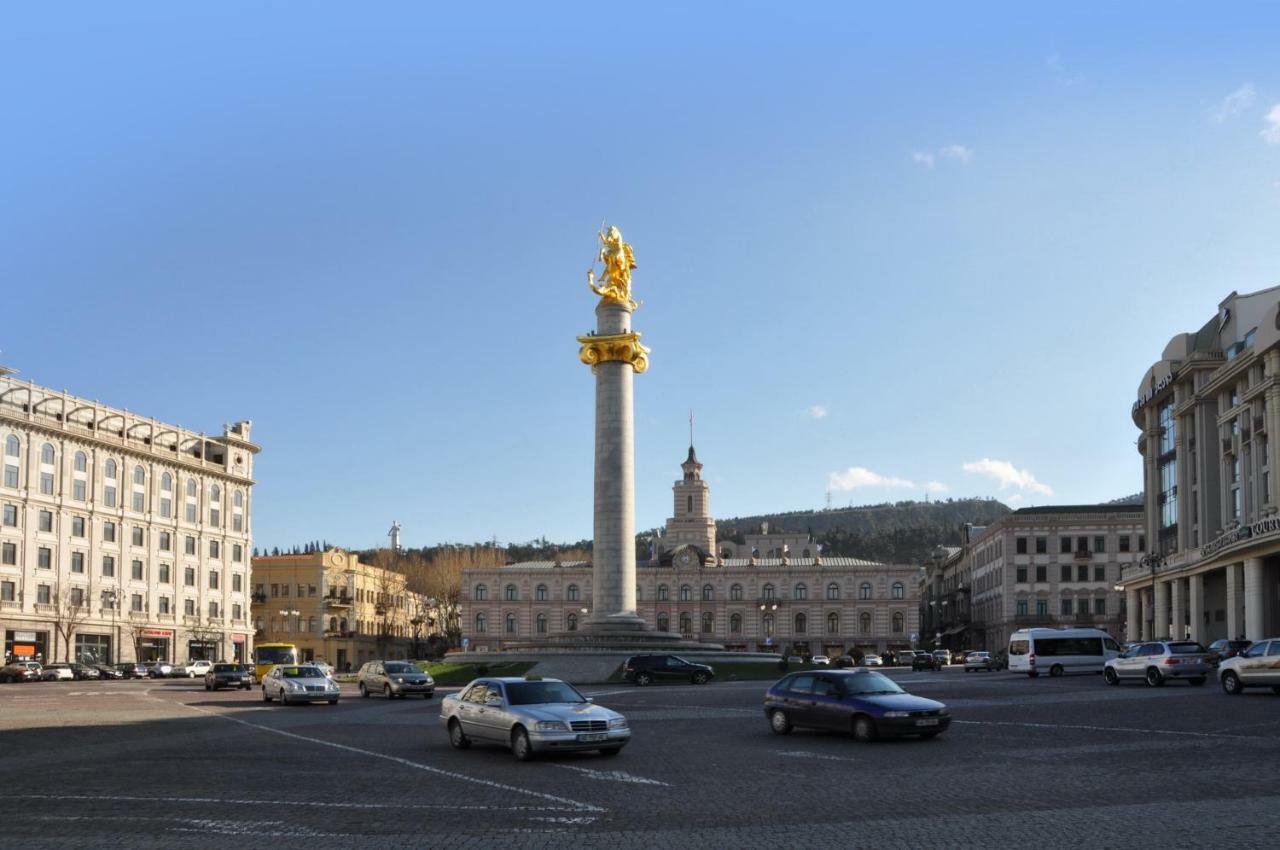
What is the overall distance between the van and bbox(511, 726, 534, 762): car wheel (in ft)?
137

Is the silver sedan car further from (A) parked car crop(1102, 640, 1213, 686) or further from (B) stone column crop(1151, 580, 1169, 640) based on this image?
(B) stone column crop(1151, 580, 1169, 640)

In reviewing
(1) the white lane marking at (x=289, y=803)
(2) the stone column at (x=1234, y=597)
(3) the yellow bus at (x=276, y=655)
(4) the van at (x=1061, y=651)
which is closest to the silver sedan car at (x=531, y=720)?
(1) the white lane marking at (x=289, y=803)

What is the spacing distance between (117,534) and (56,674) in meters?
22.1

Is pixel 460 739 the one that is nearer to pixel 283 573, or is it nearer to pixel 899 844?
pixel 899 844

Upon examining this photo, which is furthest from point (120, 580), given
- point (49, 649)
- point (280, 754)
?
point (280, 754)

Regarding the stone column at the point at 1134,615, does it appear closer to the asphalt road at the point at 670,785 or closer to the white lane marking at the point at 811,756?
the asphalt road at the point at 670,785

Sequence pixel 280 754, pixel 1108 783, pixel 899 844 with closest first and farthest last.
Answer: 1. pixel 899 844
2. pixel 1108 783
3. pixel 280 754

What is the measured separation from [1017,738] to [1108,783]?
768 cm

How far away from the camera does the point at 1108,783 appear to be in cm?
1845

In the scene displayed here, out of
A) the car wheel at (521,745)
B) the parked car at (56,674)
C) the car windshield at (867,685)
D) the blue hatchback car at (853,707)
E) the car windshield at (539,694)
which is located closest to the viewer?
the car wheel at (521,745)

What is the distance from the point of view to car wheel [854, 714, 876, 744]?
25.6 meters

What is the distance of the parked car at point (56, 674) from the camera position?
3159 inches

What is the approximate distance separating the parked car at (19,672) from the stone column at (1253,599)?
224 feet

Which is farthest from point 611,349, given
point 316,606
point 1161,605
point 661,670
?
point 316,606
